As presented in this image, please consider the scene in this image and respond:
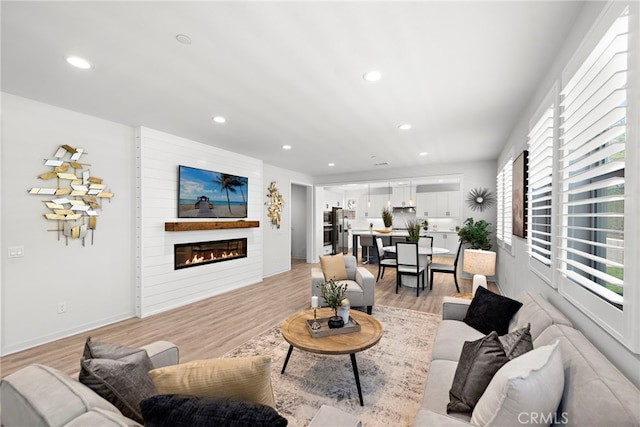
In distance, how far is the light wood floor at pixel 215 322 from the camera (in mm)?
2726

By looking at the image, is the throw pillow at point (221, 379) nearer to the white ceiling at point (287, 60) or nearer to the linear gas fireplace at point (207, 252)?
the white ceiling at point (287, 60)

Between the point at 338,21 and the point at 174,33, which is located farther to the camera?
the point at 174,33

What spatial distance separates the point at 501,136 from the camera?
4207 millimetres

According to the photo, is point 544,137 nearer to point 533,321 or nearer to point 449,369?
point 533,321

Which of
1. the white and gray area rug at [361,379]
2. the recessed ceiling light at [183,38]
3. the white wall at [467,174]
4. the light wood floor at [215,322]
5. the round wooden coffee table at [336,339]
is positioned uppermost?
the recessed ceiling light at [183,38]

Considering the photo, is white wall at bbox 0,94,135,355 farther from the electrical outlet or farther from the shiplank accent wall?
the shiplank accent wall

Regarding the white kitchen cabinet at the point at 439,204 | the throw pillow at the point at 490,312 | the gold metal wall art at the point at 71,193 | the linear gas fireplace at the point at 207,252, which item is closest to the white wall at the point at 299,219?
the linear gas fireplace at the point at 207,252

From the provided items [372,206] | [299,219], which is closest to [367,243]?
[299,219]

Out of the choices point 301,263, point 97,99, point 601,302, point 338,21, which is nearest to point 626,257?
point 601,302

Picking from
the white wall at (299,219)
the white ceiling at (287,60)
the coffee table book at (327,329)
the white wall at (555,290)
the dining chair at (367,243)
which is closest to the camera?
the white wall at (555,290)

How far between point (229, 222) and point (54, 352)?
2721mm

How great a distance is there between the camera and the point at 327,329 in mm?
2318

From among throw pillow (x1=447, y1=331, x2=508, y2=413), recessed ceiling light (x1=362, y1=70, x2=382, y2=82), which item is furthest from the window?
throw pillow (x1=447, y1=331, x2=508, y2=413)

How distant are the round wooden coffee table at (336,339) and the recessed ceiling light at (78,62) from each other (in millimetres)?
2752
